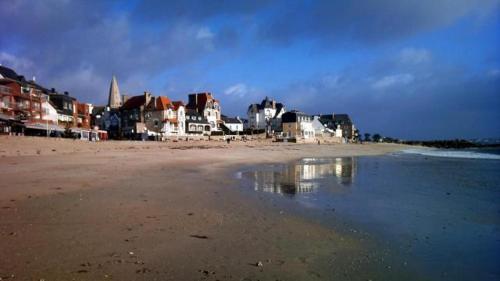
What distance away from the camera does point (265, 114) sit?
105250 mm

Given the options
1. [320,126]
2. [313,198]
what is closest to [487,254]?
[313,198]

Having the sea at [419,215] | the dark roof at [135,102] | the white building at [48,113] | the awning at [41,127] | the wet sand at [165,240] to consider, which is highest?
the dark roof at [135,102]

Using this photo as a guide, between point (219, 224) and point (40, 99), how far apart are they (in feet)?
191

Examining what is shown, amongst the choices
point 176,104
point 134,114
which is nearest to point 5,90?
point 134,114

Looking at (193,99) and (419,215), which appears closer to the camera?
(419,215)

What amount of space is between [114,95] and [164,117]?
26.8m

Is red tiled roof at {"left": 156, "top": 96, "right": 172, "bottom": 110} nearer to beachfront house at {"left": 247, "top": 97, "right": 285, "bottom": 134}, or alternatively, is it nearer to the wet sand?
beachfront house at {"left": 247, "top": 97, "right": 285, "bottom": 134}

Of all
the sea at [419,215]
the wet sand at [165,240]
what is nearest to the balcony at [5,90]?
the wet sand at [165,240]

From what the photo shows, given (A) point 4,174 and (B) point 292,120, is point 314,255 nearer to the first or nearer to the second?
(A) point 4,174

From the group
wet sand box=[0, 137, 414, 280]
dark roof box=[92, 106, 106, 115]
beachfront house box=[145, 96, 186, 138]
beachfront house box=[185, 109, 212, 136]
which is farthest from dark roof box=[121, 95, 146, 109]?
wet sand box=[0, 137, 414, 280]

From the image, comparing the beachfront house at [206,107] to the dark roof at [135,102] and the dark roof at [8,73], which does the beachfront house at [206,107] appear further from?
the dark roof at [8,73]

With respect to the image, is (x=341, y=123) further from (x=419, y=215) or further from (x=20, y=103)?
(x=419, y=215)

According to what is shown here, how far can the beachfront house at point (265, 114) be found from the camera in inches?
4093

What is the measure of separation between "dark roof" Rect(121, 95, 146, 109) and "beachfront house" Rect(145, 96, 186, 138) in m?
1.94
